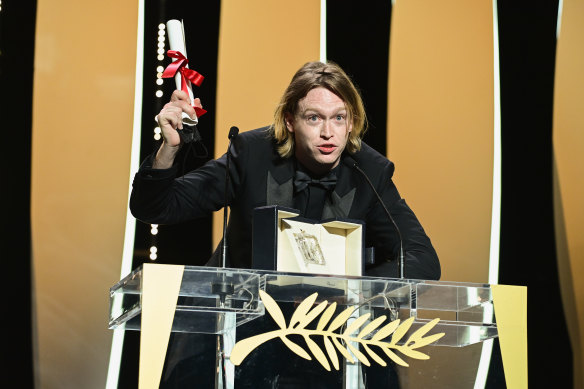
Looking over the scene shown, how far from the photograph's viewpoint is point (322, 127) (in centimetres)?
243

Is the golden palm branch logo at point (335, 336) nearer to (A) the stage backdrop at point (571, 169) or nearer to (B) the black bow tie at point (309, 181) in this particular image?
(B) the black bow tie at point (309, 181)

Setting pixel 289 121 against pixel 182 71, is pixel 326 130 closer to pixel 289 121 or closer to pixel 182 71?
pixel 289 121

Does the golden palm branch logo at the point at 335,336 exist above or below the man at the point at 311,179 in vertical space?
below

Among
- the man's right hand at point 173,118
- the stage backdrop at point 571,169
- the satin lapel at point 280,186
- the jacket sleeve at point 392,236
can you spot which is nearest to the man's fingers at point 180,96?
the man's right hand at point 173,118

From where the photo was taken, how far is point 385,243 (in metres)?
2.57

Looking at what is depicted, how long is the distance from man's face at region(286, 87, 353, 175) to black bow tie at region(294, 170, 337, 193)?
0.17 ft

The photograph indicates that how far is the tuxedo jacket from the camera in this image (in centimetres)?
238

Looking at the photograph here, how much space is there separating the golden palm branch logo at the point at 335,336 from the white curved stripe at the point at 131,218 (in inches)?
64.7

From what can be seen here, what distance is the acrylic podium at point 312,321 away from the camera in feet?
5.20

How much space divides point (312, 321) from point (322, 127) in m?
0.87

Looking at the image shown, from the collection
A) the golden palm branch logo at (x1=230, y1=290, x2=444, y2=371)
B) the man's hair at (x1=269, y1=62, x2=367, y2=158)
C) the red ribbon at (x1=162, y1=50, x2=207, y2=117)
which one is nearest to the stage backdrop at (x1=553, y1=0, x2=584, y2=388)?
the man's hair at (x1=269, y1=62, x2=367, y2=158)

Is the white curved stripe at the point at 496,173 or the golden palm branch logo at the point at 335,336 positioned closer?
the golden palm branch logo at the point at 335,336

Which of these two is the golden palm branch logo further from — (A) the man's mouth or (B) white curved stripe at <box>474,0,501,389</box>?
(B) white curved stripe at <box>474,0,501,389</box>

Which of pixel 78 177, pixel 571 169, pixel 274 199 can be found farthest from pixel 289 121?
pixel 571 169
